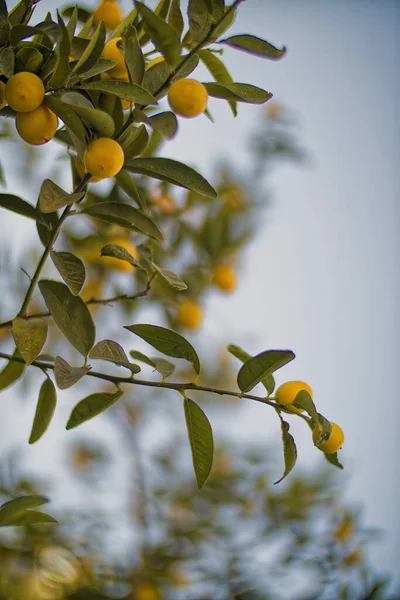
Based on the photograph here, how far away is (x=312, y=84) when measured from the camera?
2.15 metres

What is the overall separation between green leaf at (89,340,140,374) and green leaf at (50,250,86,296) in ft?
0.14

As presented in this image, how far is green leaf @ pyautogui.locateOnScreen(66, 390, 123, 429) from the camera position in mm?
446

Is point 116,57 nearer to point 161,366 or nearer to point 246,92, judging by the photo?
point 246,92

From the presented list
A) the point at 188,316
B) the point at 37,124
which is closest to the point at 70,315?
the point at 37,124

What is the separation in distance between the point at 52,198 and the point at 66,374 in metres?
0.11

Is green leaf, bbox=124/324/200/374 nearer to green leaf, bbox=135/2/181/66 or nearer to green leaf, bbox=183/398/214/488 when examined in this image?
green leaf, bbox=183/398/214/488

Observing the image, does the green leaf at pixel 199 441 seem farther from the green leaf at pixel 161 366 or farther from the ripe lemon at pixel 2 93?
the ripe lemon at pixel 2 93

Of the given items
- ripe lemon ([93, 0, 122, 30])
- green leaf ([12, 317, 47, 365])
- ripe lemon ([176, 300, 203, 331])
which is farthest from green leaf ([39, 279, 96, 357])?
ripe lemon ([176, 300, 203, 331])

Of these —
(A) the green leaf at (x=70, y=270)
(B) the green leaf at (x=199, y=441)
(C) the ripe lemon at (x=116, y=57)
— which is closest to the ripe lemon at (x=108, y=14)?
(C) the ripe lemon at (x=116, y=57)

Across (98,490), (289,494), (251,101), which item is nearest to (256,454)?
(289,494)

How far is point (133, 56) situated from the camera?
406mm

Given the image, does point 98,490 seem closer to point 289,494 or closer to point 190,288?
point 289,494

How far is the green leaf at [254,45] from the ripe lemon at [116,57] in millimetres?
69

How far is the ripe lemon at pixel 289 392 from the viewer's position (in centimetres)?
46
